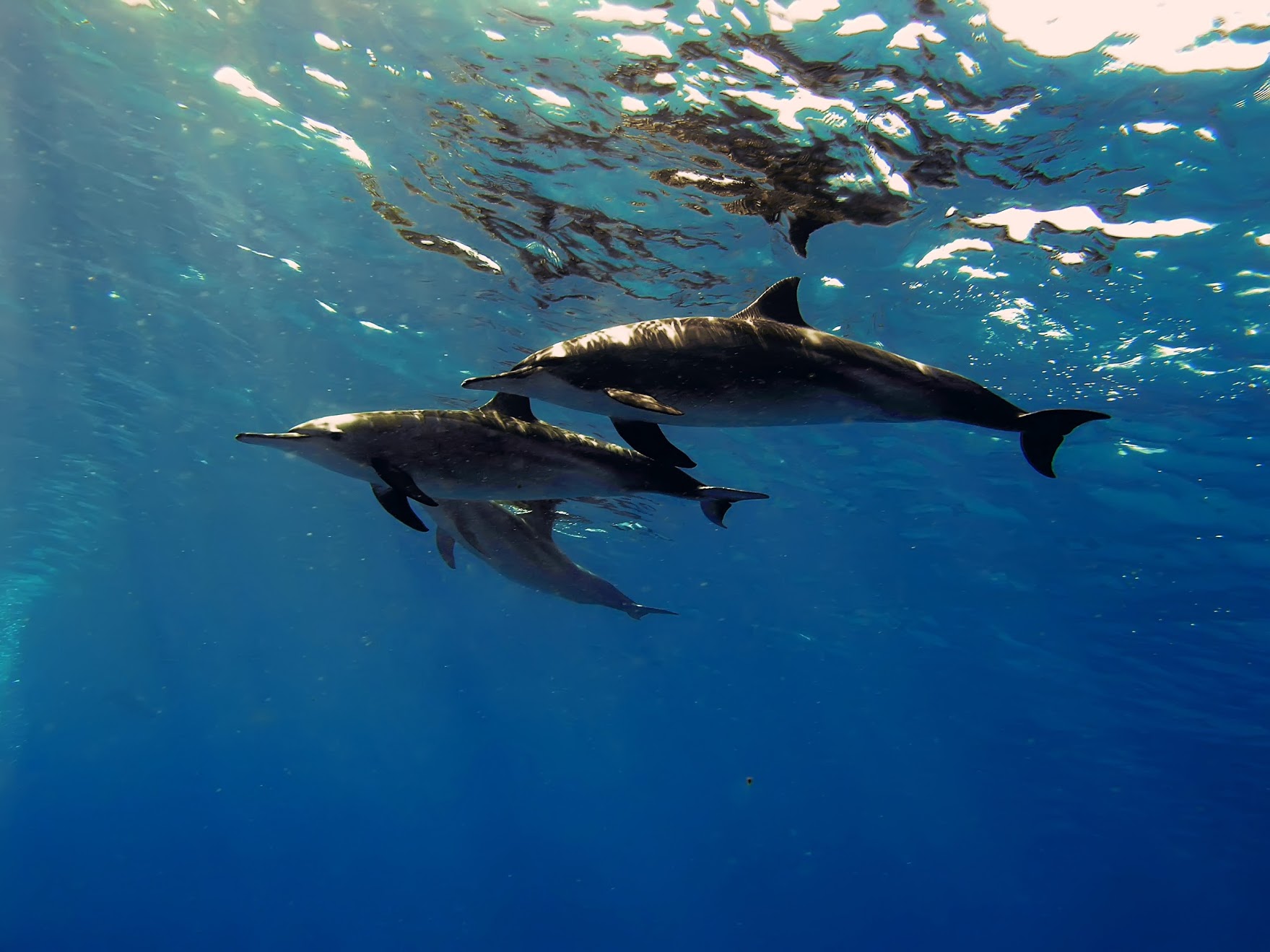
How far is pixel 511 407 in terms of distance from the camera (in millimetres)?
5164

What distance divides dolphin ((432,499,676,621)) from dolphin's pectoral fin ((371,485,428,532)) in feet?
11.3

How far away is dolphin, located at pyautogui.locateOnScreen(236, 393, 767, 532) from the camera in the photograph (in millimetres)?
4566

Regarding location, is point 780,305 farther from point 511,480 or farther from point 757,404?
point 511,480

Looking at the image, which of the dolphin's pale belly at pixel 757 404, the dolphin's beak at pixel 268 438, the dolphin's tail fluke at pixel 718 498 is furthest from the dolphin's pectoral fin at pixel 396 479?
the dolphin's tail fluke at pixel 718 498

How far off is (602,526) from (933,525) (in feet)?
34.3

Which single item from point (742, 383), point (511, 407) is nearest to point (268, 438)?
point (511, 407)

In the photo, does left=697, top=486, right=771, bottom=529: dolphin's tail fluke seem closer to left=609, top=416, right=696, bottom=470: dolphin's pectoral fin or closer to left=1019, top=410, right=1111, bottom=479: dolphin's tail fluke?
left=609, top=416, right=696, bottom=470: dolphin's pectoral fin

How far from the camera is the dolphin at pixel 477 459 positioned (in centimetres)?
457

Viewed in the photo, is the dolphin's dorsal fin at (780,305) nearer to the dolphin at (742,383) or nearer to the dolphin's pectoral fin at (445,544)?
the dolphin at (742,383)

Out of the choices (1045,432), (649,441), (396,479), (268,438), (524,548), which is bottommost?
(524,548)

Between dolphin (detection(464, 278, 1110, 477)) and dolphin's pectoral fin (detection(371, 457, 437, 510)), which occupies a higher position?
dolphin (detection(464, 278, 1110, 477))

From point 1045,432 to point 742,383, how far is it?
1894 mm

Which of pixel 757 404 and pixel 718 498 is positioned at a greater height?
pixel 757 404

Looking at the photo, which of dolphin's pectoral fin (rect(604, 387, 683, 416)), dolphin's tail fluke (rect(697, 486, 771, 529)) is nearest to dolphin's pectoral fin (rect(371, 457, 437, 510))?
dolphin's pectoral fin (rect(604, 387, 683, 416))
